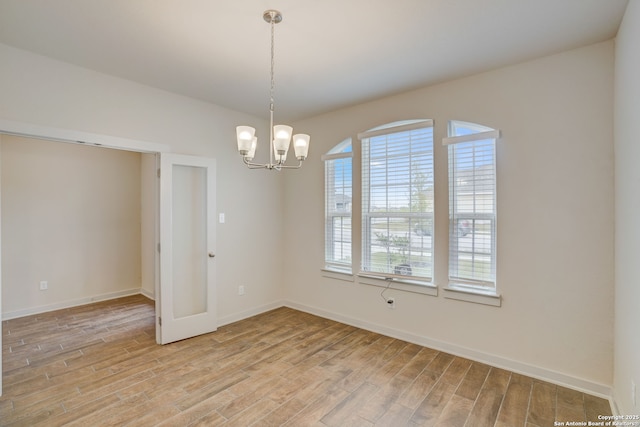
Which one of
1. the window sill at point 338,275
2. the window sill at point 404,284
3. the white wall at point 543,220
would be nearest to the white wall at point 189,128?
the window sill at point 338,275

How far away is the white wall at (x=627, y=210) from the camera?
1769 millimetres

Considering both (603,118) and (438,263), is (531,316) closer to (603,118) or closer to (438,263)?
(438,263)

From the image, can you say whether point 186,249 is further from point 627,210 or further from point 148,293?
point 627,210

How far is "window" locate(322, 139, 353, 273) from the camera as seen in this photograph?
4.04 meters

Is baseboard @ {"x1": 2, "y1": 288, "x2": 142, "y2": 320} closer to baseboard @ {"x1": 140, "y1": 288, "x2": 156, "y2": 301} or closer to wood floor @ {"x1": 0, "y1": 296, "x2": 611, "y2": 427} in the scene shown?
baseboard @ {"x1": 140, "y1": 288, "x2": 156, "y2": 301}

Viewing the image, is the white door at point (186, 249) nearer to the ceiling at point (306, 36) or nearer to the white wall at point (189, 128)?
the white wall at point (189, 128)

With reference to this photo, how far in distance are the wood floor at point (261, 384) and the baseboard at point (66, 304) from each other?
55cm

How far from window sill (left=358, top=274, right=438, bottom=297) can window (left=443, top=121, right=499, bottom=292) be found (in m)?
0.23

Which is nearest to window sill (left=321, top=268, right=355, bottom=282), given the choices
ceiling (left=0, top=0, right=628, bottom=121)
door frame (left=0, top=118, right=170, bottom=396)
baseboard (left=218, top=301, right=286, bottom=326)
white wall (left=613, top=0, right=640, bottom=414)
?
baseboard (left=218, top=301, right=286, bottom=326)

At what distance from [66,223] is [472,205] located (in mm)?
5758

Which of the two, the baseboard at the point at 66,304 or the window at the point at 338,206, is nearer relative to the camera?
the window at the point at 338,206

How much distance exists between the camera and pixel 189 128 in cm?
370

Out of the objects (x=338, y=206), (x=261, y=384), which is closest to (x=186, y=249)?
(x=261, y=384)

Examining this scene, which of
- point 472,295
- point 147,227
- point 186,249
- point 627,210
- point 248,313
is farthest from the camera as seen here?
point 147,227
